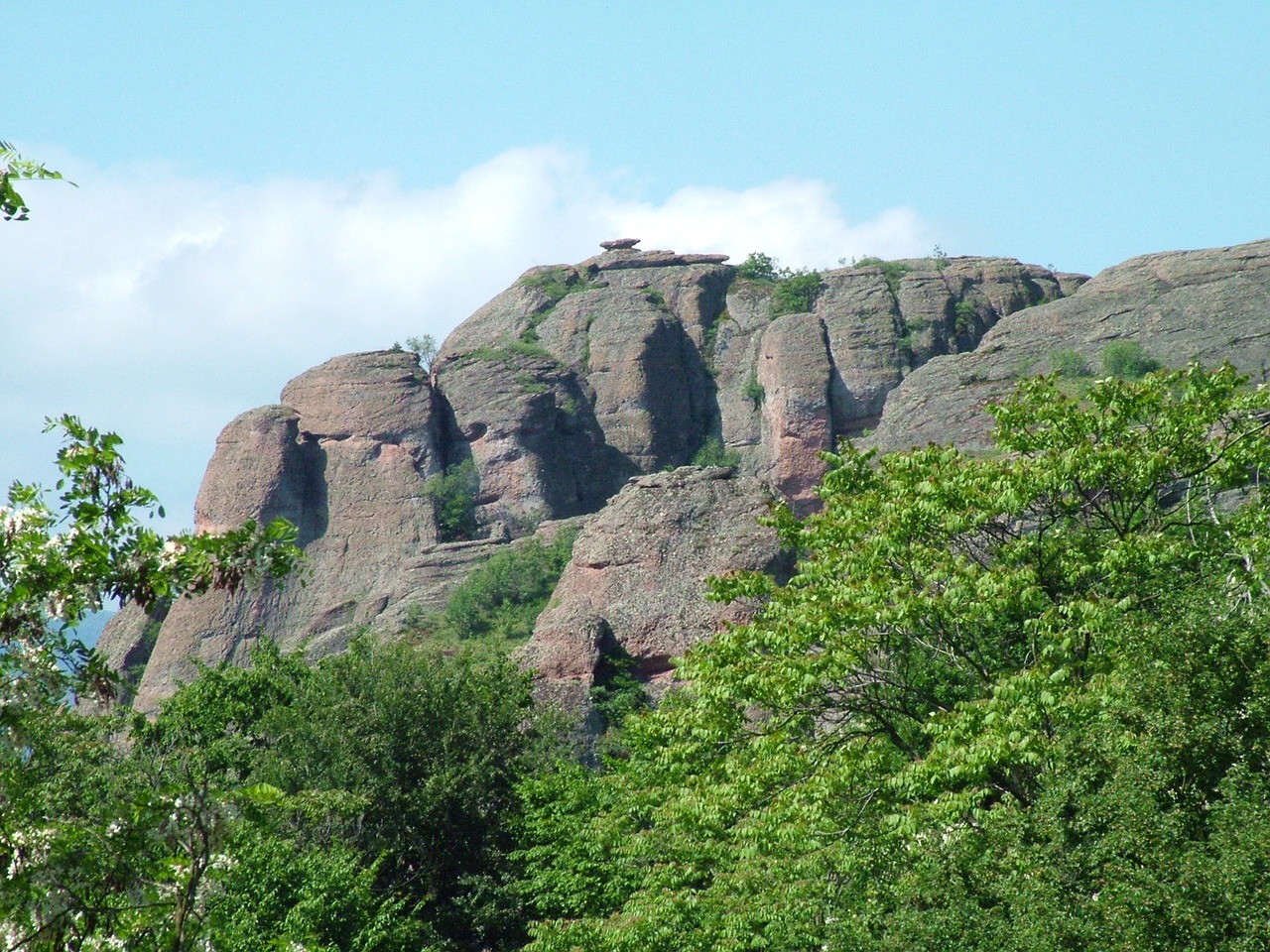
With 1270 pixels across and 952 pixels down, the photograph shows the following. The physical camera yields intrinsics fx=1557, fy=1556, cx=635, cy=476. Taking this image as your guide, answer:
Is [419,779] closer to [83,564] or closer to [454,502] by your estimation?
[83,564]

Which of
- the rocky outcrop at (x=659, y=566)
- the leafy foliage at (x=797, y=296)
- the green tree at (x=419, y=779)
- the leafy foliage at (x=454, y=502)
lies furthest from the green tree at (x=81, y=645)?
the leafy foliage at (x=797, y=296)

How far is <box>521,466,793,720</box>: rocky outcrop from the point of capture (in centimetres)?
4488

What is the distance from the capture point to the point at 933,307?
82062mm

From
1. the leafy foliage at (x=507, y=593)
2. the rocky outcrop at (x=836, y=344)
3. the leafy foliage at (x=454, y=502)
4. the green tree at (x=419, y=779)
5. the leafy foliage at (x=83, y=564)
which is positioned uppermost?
the rocky outcrop at (x=836, y=344)

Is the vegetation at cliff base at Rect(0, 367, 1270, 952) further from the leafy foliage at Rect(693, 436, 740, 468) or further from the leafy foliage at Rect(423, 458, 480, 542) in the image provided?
the leafy foliage at Rect(693, 436, 740, 468)

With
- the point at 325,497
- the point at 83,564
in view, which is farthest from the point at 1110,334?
the point at 83,564

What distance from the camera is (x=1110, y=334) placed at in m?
64.9

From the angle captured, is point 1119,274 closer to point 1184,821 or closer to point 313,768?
point 313,768

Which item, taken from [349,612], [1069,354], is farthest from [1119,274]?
[349,612]

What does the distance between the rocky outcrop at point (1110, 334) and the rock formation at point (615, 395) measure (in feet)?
0.43

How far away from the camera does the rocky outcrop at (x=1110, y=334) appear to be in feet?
191

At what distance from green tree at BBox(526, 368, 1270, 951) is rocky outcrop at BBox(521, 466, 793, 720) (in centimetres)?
1634

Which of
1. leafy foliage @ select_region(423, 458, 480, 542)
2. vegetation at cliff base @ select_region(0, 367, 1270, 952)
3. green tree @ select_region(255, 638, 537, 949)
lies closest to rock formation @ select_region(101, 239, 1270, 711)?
leafy foliage @ select_region(423, 458, 480, 542)

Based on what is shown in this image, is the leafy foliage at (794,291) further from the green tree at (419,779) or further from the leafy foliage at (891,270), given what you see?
the green tree at (419,779)
